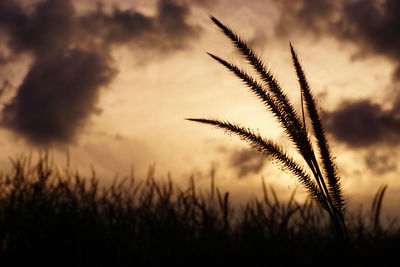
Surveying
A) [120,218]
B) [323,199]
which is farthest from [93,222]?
[323,199]

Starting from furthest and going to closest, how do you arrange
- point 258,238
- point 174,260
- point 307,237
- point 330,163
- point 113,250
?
point 307,237 → point 258,238 → point 113,250 → point 174,260 → point 330,163

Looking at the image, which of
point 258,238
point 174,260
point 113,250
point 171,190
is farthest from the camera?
point 171,190

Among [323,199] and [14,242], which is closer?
[323,199]

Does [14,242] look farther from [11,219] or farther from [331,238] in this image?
[331,238]

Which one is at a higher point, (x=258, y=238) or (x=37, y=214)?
(x=37, y=214)

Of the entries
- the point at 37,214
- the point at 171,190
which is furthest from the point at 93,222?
the point at 171,190

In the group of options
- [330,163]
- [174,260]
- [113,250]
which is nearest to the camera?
[330,163]

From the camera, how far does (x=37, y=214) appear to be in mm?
4969

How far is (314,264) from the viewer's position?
4.54 metres

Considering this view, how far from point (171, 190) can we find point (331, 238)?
2.38 metres

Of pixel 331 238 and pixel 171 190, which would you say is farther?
pixel 171 190

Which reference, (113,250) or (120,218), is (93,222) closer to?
(120,218)

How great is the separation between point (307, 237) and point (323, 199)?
2.38 m

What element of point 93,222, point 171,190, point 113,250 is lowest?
point 113,250
